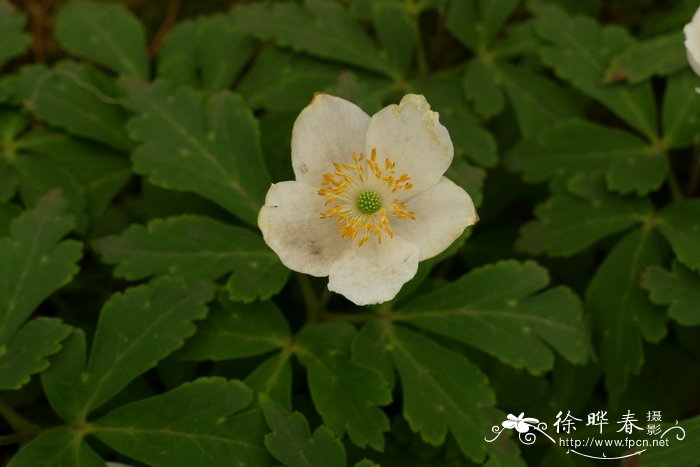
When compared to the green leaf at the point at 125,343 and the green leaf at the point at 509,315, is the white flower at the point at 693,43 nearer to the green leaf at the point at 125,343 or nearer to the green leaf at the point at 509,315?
the green leaf at the point at 509,315

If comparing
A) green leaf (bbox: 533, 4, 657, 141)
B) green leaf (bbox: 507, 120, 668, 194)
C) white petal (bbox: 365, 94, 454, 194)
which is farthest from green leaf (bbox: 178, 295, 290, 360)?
green leaf (bbox: 533, 4, 657, 141)

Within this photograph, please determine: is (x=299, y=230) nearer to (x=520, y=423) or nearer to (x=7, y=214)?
(x=520, y=423)

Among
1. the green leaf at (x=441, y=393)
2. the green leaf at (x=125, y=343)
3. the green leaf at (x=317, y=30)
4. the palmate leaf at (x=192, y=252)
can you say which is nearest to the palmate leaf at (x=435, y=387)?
the green leaf at (x=441, y=393)

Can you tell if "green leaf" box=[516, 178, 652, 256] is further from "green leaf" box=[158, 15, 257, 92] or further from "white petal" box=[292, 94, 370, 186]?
"green leaf" box=[158, 15, 257, 92]

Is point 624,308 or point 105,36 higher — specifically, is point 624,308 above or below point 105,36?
below

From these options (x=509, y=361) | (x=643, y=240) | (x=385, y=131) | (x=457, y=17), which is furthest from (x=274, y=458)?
(x=457, y=17)

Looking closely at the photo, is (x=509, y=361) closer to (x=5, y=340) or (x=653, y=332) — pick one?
(x=653, y=332)

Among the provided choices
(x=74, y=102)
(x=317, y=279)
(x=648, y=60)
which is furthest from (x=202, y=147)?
(x=648, y=60)
